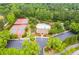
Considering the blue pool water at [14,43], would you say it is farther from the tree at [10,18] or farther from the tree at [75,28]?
the tree at [75,28]

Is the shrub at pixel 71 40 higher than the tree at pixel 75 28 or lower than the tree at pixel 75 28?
lower

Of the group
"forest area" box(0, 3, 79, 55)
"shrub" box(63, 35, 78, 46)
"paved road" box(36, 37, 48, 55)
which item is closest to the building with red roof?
"forest area" box(0, 3, 79, 55)

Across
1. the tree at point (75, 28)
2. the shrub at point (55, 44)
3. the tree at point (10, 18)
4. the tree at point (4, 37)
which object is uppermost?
the tree at point (10, 18)

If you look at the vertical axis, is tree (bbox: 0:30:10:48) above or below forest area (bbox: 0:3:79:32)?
below

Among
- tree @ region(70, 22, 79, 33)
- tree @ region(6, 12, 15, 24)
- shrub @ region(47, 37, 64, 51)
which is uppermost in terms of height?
tree @ region(6, 12, 15, 24)

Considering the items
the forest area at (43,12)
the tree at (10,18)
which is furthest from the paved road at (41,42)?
the tree at (10,18)

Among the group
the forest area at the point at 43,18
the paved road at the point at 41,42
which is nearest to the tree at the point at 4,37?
the forest area at the point at 43,18

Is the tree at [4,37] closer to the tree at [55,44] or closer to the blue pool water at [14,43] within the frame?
the blue pool water at [14,43]

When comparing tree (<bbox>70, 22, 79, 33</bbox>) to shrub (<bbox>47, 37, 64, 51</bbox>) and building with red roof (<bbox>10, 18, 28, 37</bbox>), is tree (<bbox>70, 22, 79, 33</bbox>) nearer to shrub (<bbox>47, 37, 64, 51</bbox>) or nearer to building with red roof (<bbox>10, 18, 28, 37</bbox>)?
shrub (<bbox>47, 37, 64, 51</bbox>)

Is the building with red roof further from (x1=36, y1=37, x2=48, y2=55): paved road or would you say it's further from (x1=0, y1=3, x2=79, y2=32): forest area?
(x1=36, y1=37, x2=48, y2=55): paved road
